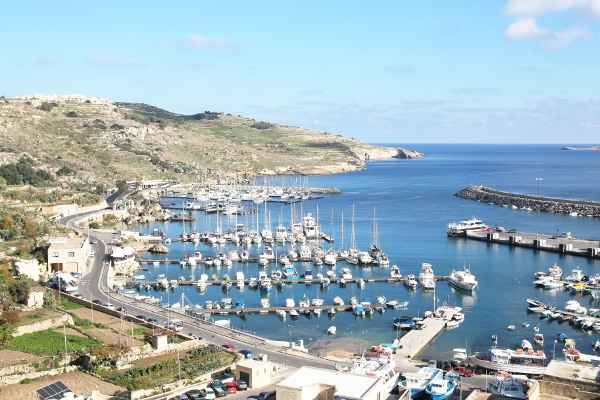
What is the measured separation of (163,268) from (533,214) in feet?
168

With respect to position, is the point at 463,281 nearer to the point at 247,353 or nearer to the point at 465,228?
the point at 247,353

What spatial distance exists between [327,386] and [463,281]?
2825 centimetres

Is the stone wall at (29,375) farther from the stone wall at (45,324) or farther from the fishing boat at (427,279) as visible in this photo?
the fishing boat at (427,279)

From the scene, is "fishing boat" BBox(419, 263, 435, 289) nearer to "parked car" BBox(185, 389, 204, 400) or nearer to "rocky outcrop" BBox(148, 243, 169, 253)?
"rocky outcrop" BBox(148, 243, 169, 253)

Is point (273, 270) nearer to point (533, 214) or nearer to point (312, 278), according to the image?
point (312, 278)

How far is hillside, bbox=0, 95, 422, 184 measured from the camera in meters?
98.1

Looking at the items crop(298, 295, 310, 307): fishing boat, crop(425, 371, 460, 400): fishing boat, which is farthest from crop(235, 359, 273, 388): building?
crop(298, 295, 310, 307): fishing boat

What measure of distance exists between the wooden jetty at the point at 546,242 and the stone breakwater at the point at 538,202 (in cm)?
1979

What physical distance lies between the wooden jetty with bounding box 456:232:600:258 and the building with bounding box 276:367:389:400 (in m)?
41.5

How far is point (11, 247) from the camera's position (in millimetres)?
42562

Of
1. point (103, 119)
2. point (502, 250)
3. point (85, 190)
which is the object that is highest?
point (103, 119)

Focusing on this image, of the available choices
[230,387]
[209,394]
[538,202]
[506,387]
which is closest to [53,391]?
[209,394]

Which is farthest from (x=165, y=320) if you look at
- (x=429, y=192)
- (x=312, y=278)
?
(x=429, y=192)

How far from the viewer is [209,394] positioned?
67.5ft
